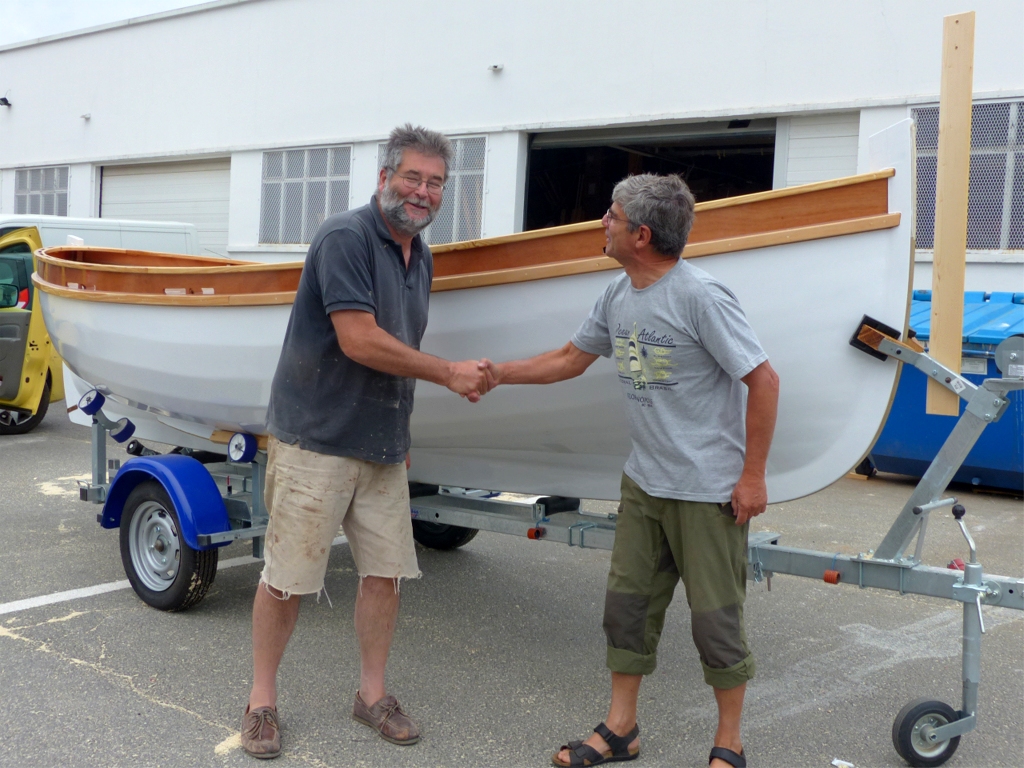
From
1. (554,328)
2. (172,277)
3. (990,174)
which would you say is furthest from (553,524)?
(990,174)

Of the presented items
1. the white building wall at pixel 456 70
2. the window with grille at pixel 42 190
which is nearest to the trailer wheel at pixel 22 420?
the white building wall at pixel 456 70

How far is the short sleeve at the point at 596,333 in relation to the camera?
119 inches

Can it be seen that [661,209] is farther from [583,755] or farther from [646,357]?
[583,755]

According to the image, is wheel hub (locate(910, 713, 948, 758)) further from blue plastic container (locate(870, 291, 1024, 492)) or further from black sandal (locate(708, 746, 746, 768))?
blue plastic container (locate(870, 291, 1024, 492))

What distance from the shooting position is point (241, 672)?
3604 millimetres

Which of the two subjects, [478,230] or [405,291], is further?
[478,230]

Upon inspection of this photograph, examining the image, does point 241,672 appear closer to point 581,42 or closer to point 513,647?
point 513,647

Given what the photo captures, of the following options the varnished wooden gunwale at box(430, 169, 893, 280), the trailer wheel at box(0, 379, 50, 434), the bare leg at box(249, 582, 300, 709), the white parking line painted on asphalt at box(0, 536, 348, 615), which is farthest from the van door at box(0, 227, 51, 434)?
the bare leg at box(249, 582, 300, 709)

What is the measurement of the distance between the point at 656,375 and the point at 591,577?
2466 mm

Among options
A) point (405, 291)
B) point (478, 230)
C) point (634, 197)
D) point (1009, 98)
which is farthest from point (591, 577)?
point (478, 230)

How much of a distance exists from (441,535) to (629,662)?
254 centimetres

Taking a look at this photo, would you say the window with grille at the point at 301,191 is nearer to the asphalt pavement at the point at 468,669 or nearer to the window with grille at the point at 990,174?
the window with grille at the point at 990,174

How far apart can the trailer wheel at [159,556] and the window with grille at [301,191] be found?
376 inches

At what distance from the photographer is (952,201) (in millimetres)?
3035
